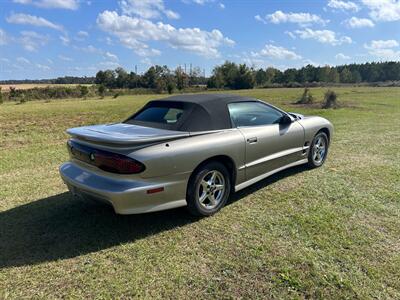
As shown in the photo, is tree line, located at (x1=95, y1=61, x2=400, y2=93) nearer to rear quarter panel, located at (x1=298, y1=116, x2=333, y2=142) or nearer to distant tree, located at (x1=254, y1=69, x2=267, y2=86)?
distant tree, located at (x1=254, y1=69, x2=267, y2=86)

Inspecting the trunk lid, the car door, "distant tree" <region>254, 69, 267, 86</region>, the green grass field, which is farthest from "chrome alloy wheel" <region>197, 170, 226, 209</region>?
"distant tree" <region>254, 69, 267, 86</region>

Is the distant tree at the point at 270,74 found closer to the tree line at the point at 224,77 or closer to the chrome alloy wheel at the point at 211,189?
the tree line at the point at 224,77

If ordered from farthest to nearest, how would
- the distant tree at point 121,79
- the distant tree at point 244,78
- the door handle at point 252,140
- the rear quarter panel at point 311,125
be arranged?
the distant tree at point 121,79 → the distant tree at point 244,78 → the rear quarter panel at point 311,125 → the door handle at point 252,140

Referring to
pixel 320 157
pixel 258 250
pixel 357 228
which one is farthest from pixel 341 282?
pixel 320 157

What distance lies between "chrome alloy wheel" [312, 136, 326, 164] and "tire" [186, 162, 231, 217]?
2403 millimetres

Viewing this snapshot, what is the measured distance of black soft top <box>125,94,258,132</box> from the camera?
13.0 feet

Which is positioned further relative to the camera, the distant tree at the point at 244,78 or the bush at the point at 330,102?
the distant tree at the point at 244,78

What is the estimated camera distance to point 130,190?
3.31 meters

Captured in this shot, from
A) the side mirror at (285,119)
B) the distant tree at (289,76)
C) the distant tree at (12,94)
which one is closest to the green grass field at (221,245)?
the side mirror at (285,119)

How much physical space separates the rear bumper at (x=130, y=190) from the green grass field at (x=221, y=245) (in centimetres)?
37

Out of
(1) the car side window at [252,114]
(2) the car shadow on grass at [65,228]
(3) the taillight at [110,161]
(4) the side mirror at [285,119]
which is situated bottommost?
(2) the car shadow on grass at [65,228]

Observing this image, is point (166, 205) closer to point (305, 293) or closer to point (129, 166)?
point (129, 166)

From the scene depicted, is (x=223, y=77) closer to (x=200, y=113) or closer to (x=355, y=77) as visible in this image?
(x=355, y=77)

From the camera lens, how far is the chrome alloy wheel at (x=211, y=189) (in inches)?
155
